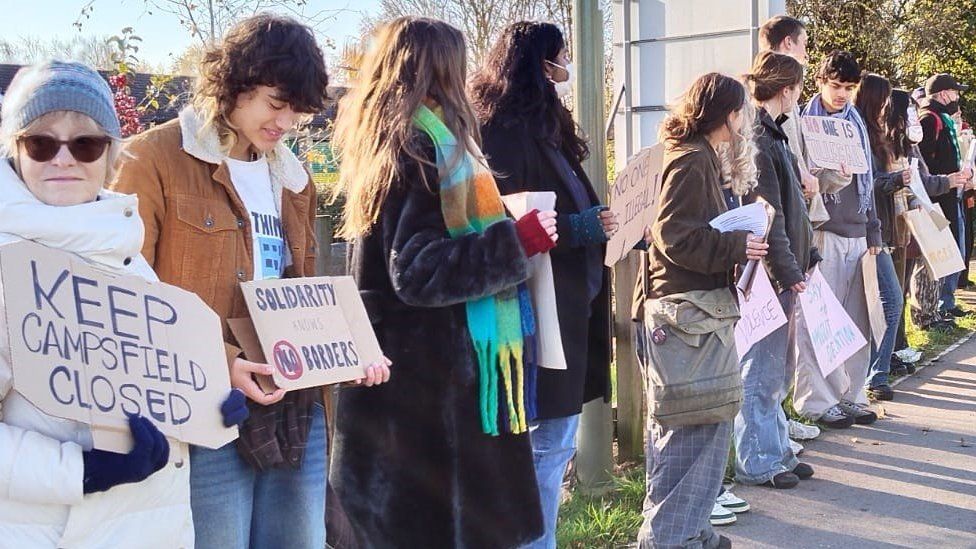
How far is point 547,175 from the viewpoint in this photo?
353cm

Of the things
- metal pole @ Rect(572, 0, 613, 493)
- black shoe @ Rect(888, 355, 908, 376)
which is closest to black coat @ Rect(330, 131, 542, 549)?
metal pole @ Rect(572, 0, 613, 493)

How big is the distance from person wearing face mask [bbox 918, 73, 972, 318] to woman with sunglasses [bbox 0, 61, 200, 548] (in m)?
8.45

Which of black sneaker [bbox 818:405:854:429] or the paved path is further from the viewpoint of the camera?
black sneaker [bbox 818:405:854:429]

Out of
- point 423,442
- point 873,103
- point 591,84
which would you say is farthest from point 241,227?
point 873,103

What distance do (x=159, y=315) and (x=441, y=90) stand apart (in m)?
1.19

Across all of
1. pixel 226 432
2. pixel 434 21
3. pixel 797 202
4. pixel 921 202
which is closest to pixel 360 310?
pixel 226 432

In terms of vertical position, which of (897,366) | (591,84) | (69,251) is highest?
(591,84)

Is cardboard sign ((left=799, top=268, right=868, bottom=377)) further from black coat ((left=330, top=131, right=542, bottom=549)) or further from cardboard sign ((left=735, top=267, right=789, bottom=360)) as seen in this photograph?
black coat ((left=330, top=131, right=542, bottom=549))

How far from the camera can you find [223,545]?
248 cm

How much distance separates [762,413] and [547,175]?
1980 mm

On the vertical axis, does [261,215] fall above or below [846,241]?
above

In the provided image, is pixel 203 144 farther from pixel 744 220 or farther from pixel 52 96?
pixel 744 220

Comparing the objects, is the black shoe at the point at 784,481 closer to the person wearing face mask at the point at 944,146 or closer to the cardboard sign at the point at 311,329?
the cardboard sign at the point at 311,329

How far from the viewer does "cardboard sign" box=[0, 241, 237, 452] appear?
1.86 metres
